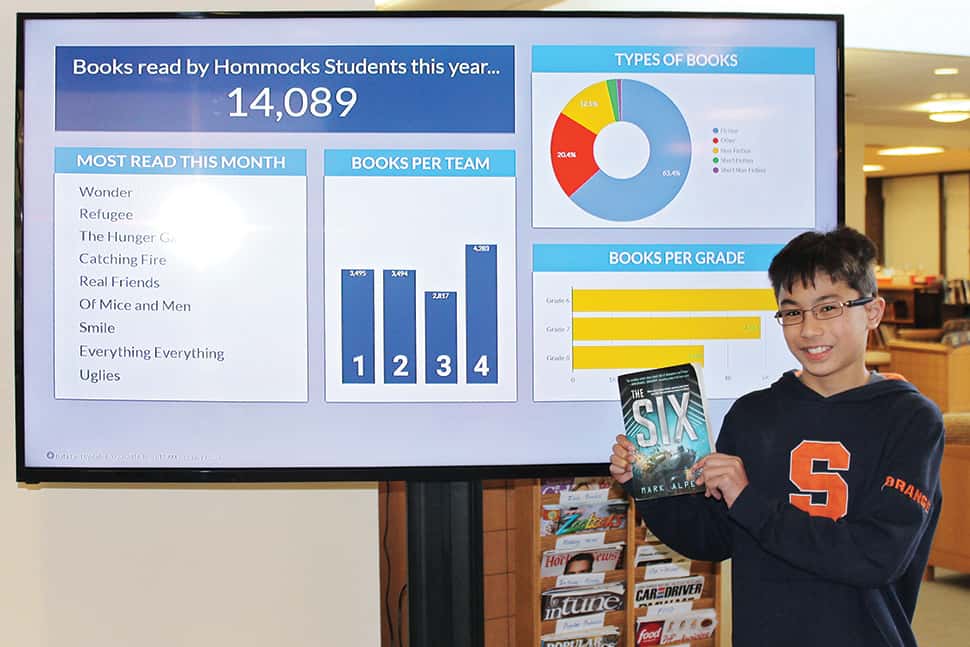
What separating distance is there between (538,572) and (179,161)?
1947 mm

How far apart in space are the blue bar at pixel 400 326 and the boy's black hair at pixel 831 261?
75 centimetres


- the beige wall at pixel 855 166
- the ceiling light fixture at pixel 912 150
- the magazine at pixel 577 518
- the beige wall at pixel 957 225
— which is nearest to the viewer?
the magazine at pixel 577 518

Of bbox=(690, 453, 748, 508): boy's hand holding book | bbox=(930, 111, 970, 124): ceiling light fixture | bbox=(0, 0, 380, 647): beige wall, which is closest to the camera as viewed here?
bbox=(690, 453, 748, 508): boy's hand holding book

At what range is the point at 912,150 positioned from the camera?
1176 cm

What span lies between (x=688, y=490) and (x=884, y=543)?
1.09 feet

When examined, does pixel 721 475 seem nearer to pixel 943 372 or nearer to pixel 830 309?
pixel 830 309

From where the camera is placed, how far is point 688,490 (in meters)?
1.77

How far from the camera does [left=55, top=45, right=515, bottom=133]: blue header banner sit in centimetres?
216

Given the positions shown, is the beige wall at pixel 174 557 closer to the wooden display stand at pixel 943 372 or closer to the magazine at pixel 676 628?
the magazine at pixel 676 628

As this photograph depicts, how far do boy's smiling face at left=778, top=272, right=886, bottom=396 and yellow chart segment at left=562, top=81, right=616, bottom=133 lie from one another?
2.08ft

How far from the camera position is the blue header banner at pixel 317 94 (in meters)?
2.16

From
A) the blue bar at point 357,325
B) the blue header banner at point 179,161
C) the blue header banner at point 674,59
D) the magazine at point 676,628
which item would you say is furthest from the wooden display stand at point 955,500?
the blue header banner at point 179,161

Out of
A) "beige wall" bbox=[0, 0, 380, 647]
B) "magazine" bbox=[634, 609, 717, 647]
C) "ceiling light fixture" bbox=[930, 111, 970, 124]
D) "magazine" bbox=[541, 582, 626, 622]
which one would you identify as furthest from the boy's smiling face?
"ceiling light fixture" bbox=[930, 111, 970, 124]

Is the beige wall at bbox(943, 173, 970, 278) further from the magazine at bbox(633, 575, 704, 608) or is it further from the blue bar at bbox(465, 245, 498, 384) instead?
the blue bar at bbox(465, 245, 498, 384)
